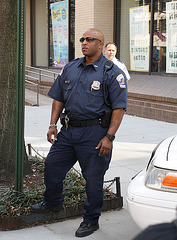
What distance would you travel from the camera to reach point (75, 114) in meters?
3.69

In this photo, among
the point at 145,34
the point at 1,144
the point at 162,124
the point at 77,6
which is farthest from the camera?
the point at 77,6

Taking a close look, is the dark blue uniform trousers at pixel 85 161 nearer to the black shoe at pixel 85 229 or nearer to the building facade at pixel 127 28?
the black shoe at pixel 85 229

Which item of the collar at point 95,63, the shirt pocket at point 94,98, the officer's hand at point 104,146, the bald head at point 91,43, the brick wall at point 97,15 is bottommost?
the officer's hand at point 104,146

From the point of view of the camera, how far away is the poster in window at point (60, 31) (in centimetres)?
1716

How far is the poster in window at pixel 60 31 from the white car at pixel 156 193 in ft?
47.0

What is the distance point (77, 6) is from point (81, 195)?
37.7 feet

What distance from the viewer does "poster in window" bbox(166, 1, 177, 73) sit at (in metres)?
12.0

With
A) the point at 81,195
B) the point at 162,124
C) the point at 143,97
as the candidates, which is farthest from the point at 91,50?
the point at 143,97

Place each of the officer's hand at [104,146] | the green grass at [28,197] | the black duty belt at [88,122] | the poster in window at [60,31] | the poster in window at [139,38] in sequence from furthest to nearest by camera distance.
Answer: the poster in window at [60,31] → the poster in window at [139,38] → the green grass at [28,197] → the black duty belt at [88,122] → the officer's hand at [104,146]

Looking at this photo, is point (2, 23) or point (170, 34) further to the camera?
point (170, 34)

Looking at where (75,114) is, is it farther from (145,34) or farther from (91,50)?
(145,34)

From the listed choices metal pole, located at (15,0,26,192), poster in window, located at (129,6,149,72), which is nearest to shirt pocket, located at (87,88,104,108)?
metal pole, located at (15,0,26,192)

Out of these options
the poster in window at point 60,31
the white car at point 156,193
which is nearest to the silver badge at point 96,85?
the white car at point 156,193

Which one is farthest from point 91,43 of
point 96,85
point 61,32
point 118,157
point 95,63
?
point 61,32
